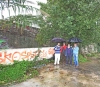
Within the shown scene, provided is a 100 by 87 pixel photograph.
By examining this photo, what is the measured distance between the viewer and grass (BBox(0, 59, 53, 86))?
9.15m

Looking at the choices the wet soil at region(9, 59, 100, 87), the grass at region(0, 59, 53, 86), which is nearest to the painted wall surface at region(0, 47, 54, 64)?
the grass at region(0, 59, 53, 86)

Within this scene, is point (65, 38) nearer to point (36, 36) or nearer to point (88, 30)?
point (88, 30)

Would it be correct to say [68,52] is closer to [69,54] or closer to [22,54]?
[69,54]

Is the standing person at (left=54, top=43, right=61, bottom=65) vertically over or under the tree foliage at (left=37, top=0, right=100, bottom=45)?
under

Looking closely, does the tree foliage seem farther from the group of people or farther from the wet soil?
the wet soil

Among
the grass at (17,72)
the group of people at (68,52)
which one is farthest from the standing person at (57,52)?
the grass at (17,72)

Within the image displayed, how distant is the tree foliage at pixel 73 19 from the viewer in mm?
13750

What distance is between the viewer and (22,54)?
458 inches

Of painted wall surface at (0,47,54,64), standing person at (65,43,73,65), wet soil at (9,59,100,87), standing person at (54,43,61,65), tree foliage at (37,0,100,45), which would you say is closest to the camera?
wet soil at (9,59,100,87)

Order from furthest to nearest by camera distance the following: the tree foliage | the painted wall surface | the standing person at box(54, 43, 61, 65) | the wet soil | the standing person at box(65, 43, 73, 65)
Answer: the tree foliage → the standing person at box(65, 43, 73, 65) → the standing person at box(54, 43, 61, 65) → the painted wall surface → the wet soil

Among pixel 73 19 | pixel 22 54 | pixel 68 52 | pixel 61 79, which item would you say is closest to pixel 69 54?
pixel 68 52

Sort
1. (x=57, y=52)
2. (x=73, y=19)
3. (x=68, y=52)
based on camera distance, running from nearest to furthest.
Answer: (x=57, y=52) < (x=68, y=52) < (x=73, y=19)

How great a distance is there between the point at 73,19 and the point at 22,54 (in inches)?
169

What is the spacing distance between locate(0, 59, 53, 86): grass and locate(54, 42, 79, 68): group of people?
1.70 meters
